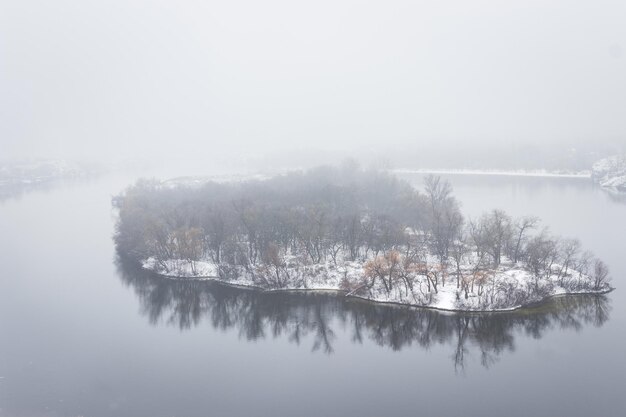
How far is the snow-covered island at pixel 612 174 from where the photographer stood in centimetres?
8231

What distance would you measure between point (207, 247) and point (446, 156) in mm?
107042

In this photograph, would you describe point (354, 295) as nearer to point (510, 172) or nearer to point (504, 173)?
point (504, 173)

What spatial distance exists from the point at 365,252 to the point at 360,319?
10203 millimetres

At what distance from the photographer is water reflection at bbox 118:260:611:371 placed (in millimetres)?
30031

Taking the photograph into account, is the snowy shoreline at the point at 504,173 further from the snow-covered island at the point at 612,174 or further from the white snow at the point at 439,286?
the white snow at the point at 439,286

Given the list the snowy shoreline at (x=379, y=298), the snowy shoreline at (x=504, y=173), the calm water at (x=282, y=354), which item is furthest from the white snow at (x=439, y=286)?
the snowy shoreline at (x=504, y=173)

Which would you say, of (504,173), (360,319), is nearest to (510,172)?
(504,173)

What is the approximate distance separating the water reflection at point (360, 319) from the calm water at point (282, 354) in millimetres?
130

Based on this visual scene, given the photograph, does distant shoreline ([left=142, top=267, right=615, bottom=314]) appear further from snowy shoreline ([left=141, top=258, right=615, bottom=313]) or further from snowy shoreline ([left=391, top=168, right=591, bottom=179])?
snowy shoreline ([left=391, top=168, right=591, bottom=179])

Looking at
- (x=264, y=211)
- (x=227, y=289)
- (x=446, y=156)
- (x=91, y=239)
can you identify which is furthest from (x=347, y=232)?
(x=446, y=156)

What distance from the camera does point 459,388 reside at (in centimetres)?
2495

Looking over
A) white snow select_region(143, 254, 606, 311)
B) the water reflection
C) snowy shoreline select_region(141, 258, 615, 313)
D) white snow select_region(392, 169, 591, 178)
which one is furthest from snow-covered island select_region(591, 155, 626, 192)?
the water reflection

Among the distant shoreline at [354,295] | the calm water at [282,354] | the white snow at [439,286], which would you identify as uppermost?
the white snow at [439,286]

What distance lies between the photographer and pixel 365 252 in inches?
1684
